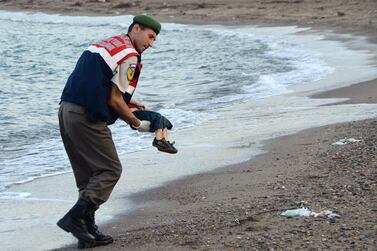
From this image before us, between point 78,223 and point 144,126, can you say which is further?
point 78,223

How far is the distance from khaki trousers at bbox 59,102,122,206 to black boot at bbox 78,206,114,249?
14cm

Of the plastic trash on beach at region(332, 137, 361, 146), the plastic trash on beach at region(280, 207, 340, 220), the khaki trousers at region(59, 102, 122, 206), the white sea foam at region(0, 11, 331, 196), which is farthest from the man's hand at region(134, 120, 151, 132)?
the plastic trash on beach at region(332, 137, 361, 146)

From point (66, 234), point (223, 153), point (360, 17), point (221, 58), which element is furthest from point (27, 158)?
point (360, 17)

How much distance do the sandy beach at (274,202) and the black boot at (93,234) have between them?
Result: 2.2 inches

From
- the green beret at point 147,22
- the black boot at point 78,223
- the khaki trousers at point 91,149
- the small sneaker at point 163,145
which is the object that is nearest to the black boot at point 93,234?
the black boot at point 78,223

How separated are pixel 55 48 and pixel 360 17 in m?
10.0

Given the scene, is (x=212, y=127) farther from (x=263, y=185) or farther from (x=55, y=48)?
(x=55, y=48)

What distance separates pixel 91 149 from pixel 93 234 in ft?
1.98

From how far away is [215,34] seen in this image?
29219mm

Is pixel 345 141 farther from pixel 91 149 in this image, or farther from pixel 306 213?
pixel 91 149

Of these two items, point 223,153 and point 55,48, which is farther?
point 55,48

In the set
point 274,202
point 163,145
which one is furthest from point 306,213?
point 163,145

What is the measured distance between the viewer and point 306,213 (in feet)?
20.1

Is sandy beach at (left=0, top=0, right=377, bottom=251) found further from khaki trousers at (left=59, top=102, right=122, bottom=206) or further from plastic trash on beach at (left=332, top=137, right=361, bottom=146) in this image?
khaki trousers at (left=59, top=102, right=122, bottom=206)
